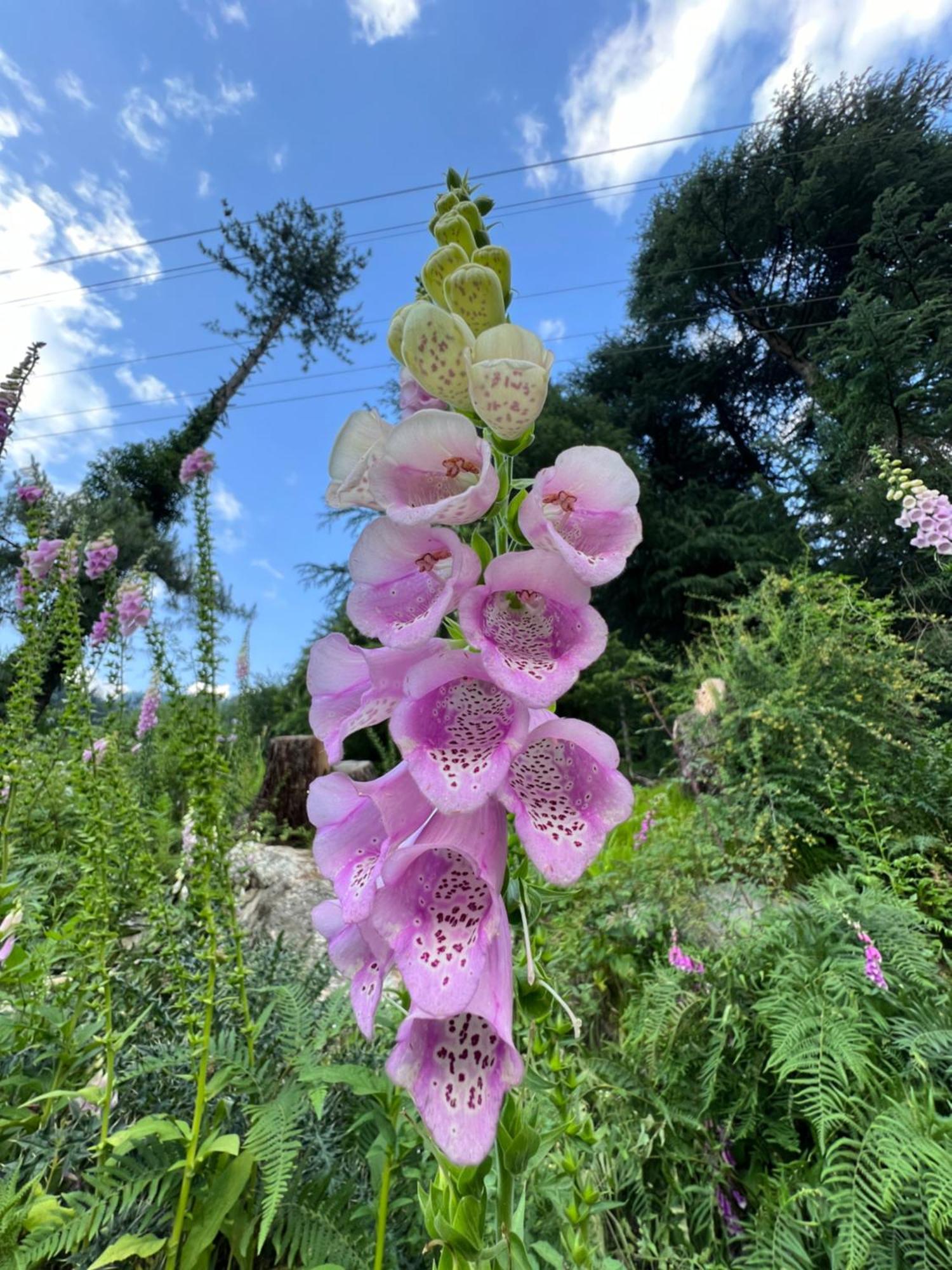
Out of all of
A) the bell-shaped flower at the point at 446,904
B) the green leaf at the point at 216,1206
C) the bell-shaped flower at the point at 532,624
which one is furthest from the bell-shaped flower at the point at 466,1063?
the green leaf at the point at 216,1206

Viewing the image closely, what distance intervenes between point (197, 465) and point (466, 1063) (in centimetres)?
223

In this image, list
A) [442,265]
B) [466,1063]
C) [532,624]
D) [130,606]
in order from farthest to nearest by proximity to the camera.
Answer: [130,606]
[442,265]
[532,624]
[466,1063]

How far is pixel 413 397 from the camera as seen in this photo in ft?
2.93

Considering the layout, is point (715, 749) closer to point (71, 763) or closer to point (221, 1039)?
point (221, 1039)

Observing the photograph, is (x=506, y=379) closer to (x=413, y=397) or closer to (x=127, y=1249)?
(x=413, y=397)

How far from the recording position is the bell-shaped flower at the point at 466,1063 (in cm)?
53

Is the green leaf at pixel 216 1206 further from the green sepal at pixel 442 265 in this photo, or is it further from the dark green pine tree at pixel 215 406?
the dark green pine tree at pixel 215 406

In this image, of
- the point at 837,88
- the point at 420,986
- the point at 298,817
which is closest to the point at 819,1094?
the point at 420,986

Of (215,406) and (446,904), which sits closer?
(446,904)

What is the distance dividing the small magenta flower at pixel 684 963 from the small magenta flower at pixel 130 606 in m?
2.34

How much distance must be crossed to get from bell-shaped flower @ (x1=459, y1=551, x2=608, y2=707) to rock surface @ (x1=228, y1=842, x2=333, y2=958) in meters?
2.87

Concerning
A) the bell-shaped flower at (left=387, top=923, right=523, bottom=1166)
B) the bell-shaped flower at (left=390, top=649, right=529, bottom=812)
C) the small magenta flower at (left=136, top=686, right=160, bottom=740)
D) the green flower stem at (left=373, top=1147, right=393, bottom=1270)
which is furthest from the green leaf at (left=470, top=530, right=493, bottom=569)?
the small magenta flower at (left=136, top=686, right=160, bottom=740)

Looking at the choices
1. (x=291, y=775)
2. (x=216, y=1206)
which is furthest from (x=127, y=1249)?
(x=291, y=775)

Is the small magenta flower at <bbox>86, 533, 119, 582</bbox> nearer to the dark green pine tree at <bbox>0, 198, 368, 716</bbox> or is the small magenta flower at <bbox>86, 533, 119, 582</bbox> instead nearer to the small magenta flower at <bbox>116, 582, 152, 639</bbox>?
the small magenta flower at <bbox>116, 582, 152, 639</bbox>
